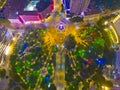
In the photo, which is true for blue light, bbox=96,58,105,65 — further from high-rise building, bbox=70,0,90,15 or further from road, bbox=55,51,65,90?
high-rise building, bbox=70,0,90,15

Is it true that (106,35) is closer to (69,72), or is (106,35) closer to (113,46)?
(113,46)

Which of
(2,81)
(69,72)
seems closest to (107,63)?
(69,72)

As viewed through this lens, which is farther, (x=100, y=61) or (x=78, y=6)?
(x=78, y=6)

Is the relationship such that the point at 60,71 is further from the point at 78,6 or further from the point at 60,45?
the point at 78,6

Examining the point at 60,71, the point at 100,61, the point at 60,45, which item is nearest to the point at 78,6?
the point at 60,45

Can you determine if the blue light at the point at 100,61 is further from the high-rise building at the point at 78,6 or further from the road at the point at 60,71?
the high-rise building at the point at 78,6

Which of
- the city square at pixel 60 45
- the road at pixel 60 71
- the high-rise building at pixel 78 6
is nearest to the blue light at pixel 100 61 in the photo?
the city square at pixel 60 45

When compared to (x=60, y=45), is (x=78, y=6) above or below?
above

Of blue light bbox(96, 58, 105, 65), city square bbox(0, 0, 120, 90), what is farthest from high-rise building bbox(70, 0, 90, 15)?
blue light bbox(96, 58, 105, 65)

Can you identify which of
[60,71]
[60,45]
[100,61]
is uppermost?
[60,45]
